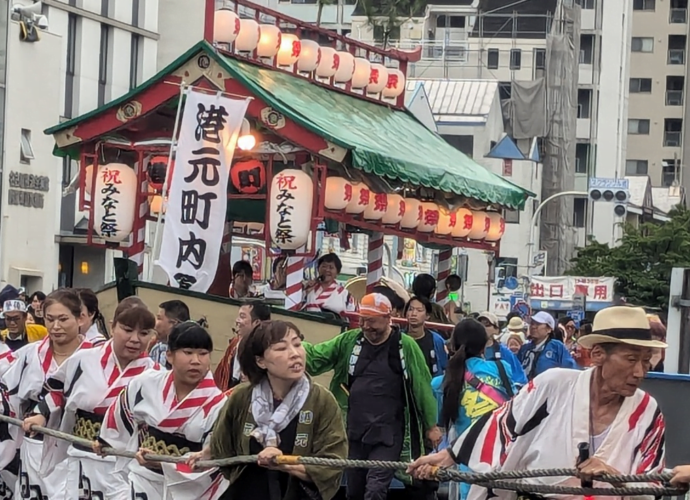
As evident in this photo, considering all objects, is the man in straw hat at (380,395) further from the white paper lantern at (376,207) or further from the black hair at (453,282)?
the black hair at (453,282)

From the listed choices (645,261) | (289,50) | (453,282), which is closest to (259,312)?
(289,50)

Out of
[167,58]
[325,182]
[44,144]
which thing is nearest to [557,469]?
[325,182]

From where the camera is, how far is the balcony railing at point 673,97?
3027 inches

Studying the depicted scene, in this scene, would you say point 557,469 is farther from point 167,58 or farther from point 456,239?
point 167,58

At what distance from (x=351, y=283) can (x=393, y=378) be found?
7.07m

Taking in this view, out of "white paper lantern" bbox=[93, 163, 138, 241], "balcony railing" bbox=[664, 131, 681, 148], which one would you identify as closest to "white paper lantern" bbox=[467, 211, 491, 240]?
"white paper lantern" bbox=[93, 163, 138, 241]

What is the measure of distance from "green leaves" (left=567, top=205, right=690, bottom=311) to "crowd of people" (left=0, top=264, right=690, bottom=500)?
102 ft

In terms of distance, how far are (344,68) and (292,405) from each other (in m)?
10.3

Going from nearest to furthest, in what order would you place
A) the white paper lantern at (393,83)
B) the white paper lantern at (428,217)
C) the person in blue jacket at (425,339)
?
the person in blue jacket at (425,339)
the white paper lantern at (428,217)
the white paper lantern at (393,83)

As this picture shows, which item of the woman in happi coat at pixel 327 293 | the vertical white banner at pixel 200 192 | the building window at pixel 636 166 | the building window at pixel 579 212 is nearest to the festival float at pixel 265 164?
the vertical white banner at pixel 200 192

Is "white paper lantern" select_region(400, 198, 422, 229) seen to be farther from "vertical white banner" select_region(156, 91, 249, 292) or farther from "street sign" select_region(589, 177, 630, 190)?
"street sign" select_region(589, 177, 630, 190)

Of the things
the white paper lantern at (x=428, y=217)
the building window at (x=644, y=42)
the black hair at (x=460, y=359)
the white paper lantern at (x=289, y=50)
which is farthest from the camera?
the building window at (x=644, y=42)

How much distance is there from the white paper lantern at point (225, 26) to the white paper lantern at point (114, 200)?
1.75 meters

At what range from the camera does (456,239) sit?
652 inches
